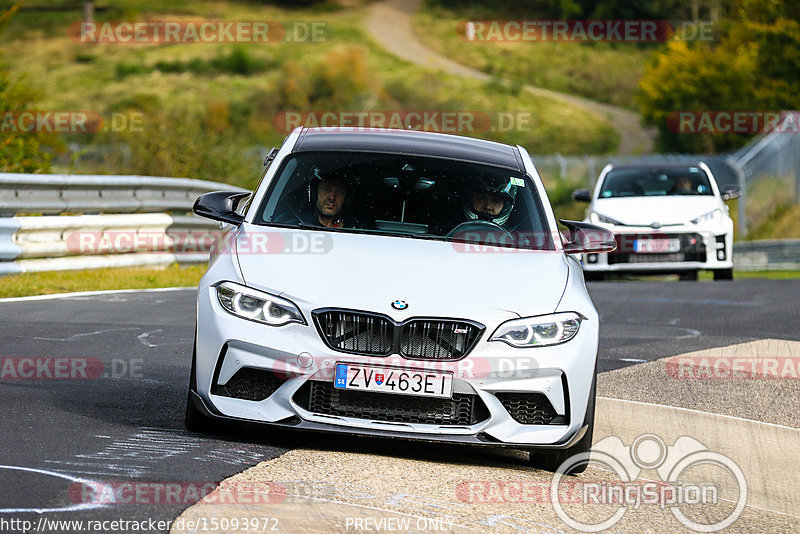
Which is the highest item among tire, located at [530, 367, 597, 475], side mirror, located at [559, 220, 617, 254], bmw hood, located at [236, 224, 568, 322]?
side mirror, located at [559, 220, 617, 254]

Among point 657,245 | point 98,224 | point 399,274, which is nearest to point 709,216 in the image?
point 657,245

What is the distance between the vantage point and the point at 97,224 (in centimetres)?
1495

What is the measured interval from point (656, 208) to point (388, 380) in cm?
1281

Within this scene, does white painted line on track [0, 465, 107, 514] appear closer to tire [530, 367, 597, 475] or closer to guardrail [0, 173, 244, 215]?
tire [530, 367, 597, 475]

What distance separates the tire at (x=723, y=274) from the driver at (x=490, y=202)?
11.7 m

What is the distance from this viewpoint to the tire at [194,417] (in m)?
6.35

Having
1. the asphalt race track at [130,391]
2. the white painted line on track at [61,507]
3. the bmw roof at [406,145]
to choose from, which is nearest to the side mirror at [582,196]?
the asphalt race track at [130,391]

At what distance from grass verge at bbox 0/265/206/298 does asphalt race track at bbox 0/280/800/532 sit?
598 millimetres

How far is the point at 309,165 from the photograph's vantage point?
7539 millimetres

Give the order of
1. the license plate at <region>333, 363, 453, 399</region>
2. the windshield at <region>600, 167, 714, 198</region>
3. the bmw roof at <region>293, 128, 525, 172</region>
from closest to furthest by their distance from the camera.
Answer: the license plate at <region>333, 363, 453, 399</region>
the bmw roof at <region>293, 128, 525, 172</region>
the windshield at <region>600, 167, 714, 198</region>

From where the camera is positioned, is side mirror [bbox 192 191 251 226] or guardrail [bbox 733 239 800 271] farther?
guardrail [bbox 733 239 800 271]

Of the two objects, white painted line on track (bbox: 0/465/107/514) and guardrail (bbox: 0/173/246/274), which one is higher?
guardrail (bbox: 0/173/246/274)

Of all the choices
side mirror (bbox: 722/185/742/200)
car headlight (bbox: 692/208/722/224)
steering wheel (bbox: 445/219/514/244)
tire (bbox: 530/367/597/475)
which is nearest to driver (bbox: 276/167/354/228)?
steering wheel (bbox: 445/219/514/244)

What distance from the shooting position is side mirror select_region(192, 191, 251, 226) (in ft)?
23.3
